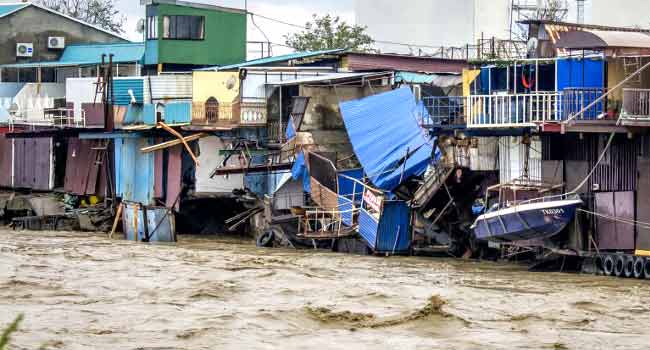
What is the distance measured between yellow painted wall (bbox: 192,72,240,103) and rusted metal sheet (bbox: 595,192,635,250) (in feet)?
46.7

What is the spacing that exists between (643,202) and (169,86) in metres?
18.1

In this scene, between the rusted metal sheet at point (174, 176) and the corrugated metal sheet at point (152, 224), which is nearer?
the corrugated metal sheet at point (152, 224)

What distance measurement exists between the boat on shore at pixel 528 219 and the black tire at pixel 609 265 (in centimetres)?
122

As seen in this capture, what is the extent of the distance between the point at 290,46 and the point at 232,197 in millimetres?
17158

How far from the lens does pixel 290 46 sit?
5384 centimetres

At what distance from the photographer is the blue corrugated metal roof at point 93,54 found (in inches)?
1759

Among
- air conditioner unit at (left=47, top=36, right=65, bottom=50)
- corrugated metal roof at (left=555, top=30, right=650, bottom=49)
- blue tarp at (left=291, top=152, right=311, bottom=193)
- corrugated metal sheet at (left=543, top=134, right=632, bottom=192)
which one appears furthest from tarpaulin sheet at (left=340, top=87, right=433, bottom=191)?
air conditioner unit at (left=47, top=36, right=65, bottom=50)

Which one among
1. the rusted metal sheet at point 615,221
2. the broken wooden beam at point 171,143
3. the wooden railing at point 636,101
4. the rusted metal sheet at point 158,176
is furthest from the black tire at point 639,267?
the rusted metal sheet at point 158,176

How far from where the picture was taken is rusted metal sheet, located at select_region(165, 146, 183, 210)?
125 feet

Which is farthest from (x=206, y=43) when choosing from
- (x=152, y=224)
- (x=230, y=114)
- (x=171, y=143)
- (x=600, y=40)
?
(x=600, y=40)

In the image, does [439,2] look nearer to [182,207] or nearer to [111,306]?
[182,207]

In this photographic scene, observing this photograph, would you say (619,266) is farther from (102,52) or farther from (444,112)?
(102,52)

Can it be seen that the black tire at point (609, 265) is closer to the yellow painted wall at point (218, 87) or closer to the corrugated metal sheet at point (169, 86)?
the yellow painted wall at point (218, 87)

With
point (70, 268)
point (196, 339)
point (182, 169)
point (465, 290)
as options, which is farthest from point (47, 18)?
point (196, 339)
